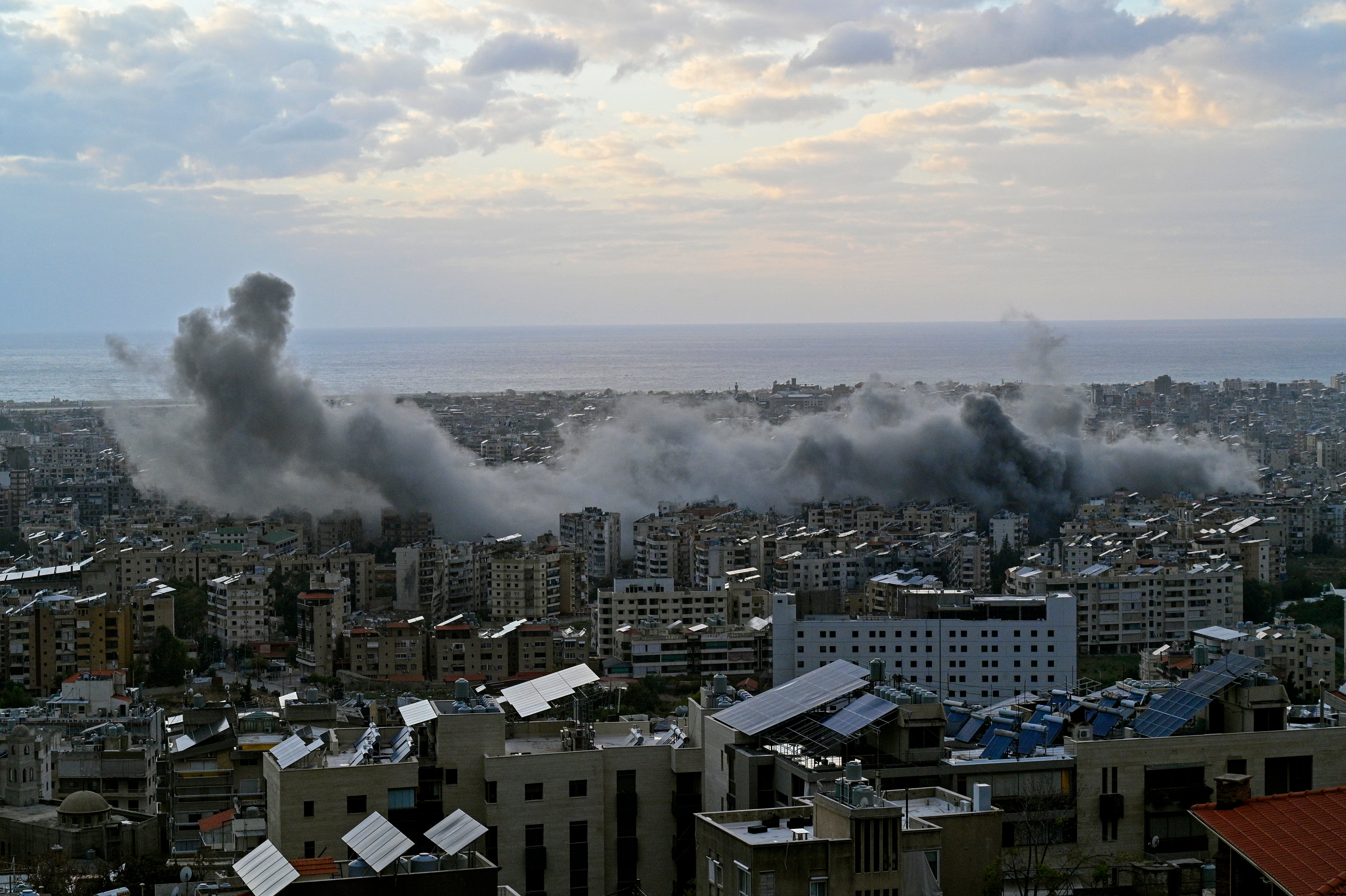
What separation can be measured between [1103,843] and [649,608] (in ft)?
64.9

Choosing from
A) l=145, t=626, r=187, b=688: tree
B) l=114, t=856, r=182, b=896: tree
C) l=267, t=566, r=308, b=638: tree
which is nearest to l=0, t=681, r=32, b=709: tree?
l=145, t=626, r=187, b=688: tree

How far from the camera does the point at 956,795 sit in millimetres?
10570

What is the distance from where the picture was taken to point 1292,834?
7.38 meters

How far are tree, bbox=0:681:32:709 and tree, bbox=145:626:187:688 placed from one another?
6.62 feet

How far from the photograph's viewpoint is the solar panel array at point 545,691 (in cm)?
1313

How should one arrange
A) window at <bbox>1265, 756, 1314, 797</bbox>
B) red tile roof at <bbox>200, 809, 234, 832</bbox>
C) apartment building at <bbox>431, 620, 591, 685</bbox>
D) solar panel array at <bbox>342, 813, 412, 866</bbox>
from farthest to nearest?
apartment building at <bbox>431, 620, 591, 685</bbox>
red tile roof at <bbox>200, 809, 234, 832</bbox>
window at <bbox>1265, 756, 1314, 797</bbox>
solar panel array at <bbox>342, 813, 412, 866</bbox>

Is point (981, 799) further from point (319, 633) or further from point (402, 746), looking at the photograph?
point (319, 633)

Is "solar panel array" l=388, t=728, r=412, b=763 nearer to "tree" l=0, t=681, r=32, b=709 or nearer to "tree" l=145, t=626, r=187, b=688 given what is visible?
"tree" l=0, t=681, r=32, b=709

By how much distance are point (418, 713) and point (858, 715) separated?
3.08 meters

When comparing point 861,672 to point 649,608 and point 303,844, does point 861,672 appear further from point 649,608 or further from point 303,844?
point 649,608

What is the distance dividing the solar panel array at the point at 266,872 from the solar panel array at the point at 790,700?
3685 millimetres

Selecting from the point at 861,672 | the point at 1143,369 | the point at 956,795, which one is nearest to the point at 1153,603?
the point at 861,672

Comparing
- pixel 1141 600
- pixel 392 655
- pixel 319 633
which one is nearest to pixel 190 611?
pixel 319 633

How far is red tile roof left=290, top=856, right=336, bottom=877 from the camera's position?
9.20m
